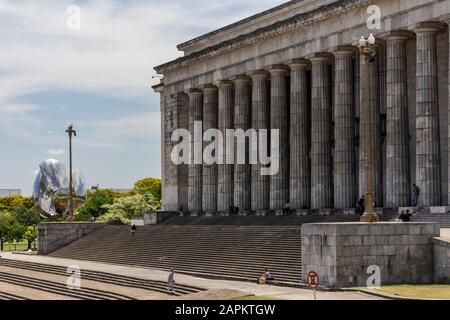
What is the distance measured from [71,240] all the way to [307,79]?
2331 centimetres

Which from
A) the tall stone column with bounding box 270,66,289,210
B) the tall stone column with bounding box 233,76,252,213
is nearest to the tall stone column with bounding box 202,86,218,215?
the tall stone column with bounding box 233,76,252,213

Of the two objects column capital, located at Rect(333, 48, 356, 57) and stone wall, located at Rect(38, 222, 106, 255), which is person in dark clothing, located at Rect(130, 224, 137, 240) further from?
column capital, located at Rect(333, 48, 356, 57)

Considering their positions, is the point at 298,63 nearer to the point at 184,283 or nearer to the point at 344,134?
the point at 344,134

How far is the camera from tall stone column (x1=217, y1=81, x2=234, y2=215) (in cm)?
7756

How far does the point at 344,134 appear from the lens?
6303 centimetres

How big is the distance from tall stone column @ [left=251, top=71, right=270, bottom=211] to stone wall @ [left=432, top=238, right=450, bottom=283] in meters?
31.4

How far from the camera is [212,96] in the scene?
80.6 meters

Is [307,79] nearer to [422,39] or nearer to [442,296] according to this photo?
[422,39]

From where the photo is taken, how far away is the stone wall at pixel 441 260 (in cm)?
4075

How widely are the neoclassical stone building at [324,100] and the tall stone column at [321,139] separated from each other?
0.06 metres

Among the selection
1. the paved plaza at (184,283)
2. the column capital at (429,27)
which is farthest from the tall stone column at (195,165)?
the column capital at (429,27)

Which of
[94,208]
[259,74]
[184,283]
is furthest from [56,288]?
[94,208]

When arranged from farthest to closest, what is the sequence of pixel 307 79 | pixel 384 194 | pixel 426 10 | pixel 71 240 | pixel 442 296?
pixel 71 240 < pixel 307 79 < pixel 384 194 < pixel 426 10 < pixel 442 296

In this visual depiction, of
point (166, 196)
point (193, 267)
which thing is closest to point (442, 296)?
point (193, 267)
